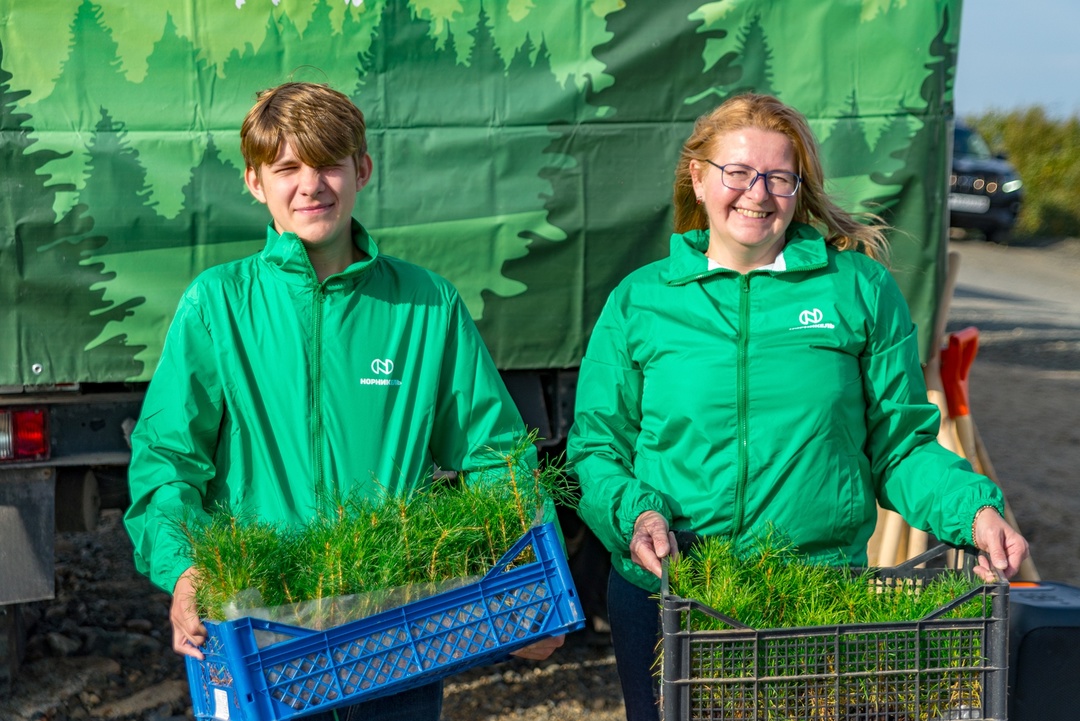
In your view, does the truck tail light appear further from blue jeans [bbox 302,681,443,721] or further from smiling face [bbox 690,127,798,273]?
smiling face [bbox 690,127,798,273]

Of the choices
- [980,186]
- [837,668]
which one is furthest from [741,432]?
[980,186]

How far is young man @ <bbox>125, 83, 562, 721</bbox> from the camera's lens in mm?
2182

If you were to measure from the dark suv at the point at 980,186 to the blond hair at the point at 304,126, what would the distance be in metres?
17.5

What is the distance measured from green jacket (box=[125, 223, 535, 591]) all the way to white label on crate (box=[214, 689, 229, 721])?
0.37m

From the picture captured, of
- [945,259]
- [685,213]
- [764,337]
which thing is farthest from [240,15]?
[945,259]

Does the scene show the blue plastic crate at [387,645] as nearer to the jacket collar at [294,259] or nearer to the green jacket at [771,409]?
the green jacket at [771,409]

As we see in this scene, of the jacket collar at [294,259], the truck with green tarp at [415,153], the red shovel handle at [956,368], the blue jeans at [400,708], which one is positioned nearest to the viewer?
the blue jeans at [400,708]

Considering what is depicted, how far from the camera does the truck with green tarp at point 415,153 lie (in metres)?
3.73

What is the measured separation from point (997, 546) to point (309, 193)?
138 centimetres

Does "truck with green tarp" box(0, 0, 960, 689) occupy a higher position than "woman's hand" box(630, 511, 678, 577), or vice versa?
"truck with green tarp" box(0, 0, 960, 689)

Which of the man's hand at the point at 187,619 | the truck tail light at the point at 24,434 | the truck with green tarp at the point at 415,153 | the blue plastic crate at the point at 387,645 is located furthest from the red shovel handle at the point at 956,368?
the man's hand at the point at 187,619

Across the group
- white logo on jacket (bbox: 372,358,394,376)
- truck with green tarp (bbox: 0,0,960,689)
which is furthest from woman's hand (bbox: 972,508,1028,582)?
truck with green tarp (bbox: 0,0,960,689)

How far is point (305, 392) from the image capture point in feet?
7.38

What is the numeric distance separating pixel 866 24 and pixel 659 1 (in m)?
0.70
